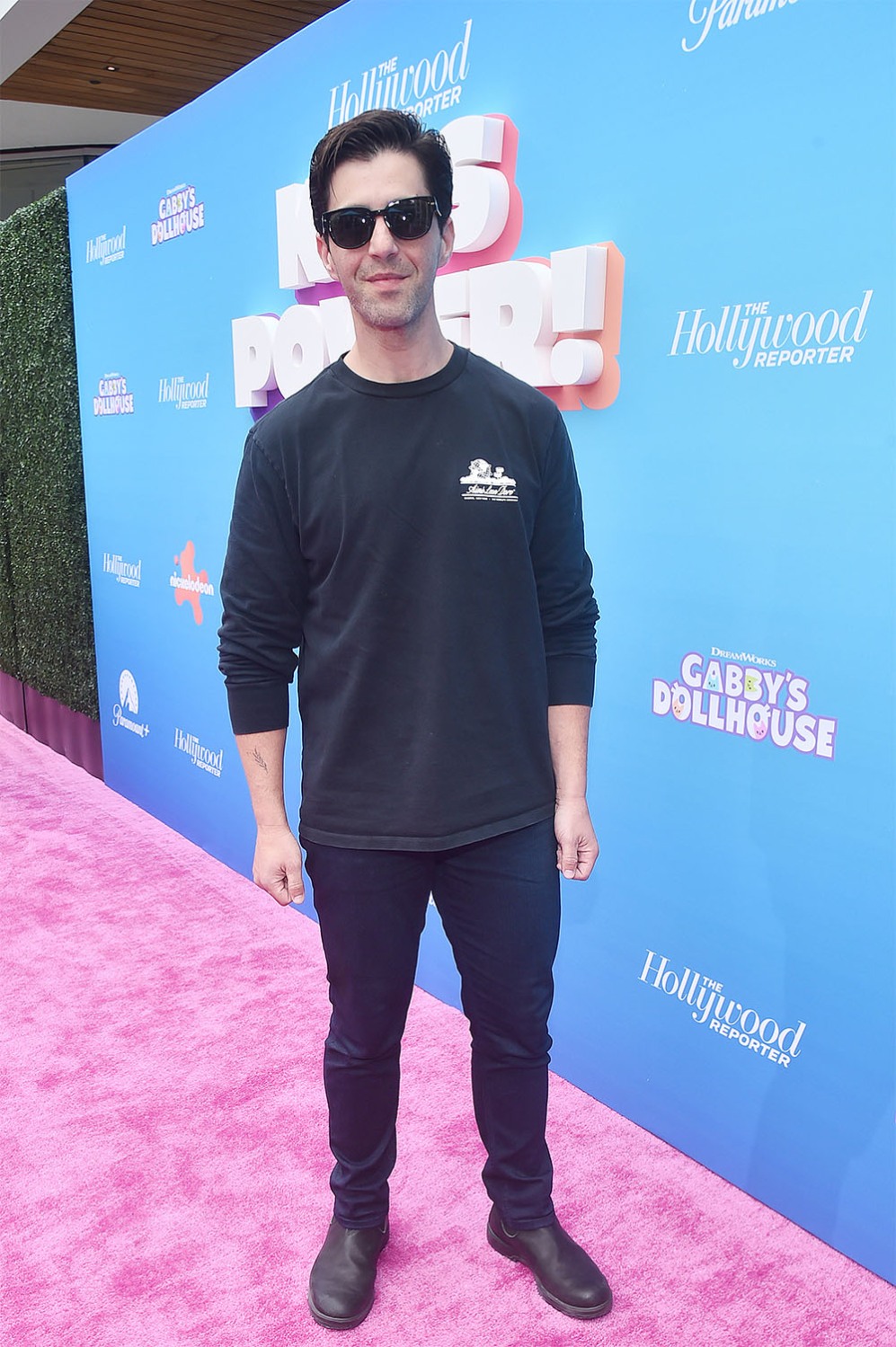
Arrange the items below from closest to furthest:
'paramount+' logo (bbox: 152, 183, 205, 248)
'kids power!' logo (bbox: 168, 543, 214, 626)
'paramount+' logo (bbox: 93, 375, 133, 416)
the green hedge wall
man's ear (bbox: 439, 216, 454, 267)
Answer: man's ear (bbox: 439, 216, 454, 267)
'paramount+' logo (bbox: 152, 183, 205, 248)
'kids power!' logo (bbox: 168, 543, 214, 626)
'paramount+' logo (bbox: 93, 375, 133, 416)
the green hedge wall

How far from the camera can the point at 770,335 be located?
1.83 meters

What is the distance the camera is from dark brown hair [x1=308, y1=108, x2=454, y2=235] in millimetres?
1479

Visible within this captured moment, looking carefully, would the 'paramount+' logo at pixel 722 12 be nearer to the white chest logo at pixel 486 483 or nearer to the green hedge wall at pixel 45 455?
the white chest logo at pixel 486 483

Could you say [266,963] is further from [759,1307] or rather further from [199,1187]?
[759,1307]

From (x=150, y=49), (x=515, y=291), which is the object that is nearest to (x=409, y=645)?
(x=515, y=291)

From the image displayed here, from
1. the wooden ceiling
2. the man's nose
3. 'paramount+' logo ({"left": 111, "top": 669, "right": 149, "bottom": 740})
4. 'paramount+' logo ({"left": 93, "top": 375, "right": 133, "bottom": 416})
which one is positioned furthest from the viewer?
the wooden ceiling

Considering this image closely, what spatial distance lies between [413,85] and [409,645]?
161 centimetres

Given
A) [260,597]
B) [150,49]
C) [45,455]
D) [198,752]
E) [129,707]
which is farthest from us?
[150,49]

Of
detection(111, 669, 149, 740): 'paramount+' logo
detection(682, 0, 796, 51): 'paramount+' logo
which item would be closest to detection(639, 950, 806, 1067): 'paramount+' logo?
detection(682, 0, 796, 51): 'paramount+' logo

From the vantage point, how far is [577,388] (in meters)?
2.22

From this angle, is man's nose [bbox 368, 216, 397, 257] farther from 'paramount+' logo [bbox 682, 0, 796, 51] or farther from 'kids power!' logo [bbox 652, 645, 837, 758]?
'kids power!' logo [bbox 652, 645, 837, 758]

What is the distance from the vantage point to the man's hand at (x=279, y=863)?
1.68 m

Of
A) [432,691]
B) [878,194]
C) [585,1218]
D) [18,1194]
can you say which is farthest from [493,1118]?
[878,194]

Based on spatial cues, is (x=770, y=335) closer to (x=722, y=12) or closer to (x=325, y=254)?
(x=722, y=12)
